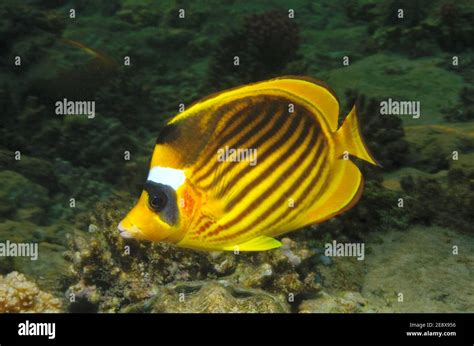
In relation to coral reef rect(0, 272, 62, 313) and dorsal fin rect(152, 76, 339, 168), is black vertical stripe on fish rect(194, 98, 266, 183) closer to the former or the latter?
dorsal fin rect(152, 76, 339, 168)

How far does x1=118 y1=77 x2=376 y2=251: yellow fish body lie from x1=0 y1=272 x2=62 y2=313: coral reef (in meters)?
1.85

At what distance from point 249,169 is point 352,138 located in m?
0.42

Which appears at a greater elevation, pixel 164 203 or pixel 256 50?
pixel 256 50

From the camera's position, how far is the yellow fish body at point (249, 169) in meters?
1.86

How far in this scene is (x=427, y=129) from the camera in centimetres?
524

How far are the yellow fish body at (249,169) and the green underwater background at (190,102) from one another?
1018 millimetres

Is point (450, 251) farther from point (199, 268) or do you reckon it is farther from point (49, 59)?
point (49, 59)

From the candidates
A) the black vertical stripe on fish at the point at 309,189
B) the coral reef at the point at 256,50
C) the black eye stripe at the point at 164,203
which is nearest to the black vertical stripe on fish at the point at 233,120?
the black eye stripe at the point at 164,203

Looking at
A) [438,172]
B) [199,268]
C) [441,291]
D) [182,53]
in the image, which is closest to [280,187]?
[199,268]

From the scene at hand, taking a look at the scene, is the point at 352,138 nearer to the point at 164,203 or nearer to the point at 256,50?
the point at 164,203

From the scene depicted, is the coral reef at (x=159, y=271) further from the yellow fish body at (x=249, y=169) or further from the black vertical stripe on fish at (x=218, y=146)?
the black vertical stripe on fish at (x=218, y=146)

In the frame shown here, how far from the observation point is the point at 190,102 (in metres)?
6.37

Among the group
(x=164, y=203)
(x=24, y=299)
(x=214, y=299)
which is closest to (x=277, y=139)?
(x=164, y=203)

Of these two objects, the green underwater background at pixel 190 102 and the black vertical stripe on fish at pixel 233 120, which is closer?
the black vertical stripe on fish at pixel 233 120
